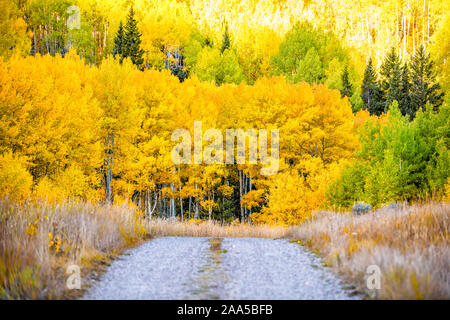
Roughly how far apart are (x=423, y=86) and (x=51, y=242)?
207 feet

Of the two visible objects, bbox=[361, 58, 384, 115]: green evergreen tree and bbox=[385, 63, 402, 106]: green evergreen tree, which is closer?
bbox=[385, 63, 402, 106]: green evergreen tree

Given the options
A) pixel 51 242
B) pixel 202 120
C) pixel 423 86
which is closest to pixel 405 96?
pixel 423 86

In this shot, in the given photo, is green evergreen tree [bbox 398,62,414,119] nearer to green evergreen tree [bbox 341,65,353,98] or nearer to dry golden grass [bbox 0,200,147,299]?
green evergreen tree [bbox 341,65,353,98]

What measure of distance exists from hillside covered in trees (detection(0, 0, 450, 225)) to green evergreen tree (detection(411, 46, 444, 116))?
19 cm

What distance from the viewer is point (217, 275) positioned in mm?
6906

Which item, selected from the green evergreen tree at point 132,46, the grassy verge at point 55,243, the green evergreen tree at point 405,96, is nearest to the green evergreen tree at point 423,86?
the green evergreen tree at point 405,96

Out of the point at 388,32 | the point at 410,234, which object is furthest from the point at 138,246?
the point at 388,32

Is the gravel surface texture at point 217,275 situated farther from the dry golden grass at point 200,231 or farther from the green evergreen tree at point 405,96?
the green evergreen tree at point 405,96

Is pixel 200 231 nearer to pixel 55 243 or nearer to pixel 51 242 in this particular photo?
pixel 55 243

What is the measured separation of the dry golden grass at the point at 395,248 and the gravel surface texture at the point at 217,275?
421mm

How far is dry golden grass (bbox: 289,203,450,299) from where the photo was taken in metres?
5.50

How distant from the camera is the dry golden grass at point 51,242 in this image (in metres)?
5.69

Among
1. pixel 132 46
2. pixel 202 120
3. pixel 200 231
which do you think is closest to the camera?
pixel 200 231

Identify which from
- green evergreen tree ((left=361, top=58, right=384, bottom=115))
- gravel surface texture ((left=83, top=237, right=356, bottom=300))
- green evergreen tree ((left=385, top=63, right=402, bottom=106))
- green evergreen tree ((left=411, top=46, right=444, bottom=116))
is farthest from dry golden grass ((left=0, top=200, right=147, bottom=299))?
green evergreen tree ((left=361, top=58, right=384, bottom=115))
